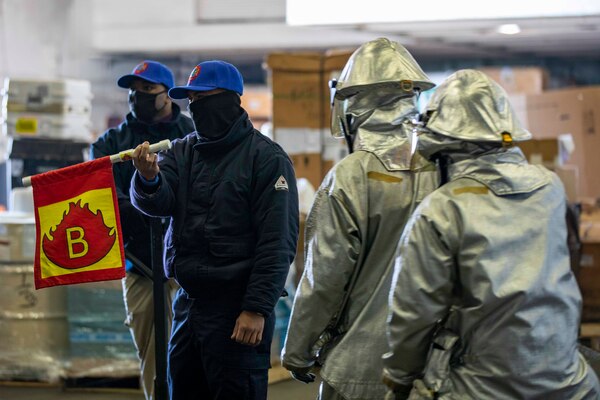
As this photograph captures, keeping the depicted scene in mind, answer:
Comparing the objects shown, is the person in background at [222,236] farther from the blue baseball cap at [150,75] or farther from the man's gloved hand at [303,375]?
the blue baseball cap at [150,75]

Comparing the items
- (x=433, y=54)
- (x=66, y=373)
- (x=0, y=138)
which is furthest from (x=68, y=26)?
(x=66, y=373)

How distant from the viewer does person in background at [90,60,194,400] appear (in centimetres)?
424

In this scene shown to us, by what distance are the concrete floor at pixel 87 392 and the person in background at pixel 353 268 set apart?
2752 mm

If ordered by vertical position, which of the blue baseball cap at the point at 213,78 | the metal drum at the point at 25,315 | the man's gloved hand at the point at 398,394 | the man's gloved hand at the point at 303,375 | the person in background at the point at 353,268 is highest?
the blue baseball cap at the point at 213,78

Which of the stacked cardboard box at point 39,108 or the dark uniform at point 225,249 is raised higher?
the stacked cardboard box at point 39,108

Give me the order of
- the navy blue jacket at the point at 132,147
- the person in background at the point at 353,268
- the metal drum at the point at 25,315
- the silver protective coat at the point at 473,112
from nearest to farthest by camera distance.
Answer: the silver protective coat at the point at 473,112
the person in background at the point at 353,268
the navy blue jacket at the point at 132,147
the metal drum at the point at 25,315

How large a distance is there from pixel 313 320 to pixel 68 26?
9866mm

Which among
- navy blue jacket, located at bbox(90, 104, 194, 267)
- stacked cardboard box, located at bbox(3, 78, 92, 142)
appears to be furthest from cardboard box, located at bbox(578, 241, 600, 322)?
stacked cardboard box, located at bbox(3, 78, 92, 142)

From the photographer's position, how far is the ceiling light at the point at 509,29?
10.1 meters

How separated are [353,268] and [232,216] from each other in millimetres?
628

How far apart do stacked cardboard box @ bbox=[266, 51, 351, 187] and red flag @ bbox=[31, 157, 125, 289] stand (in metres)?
3.34

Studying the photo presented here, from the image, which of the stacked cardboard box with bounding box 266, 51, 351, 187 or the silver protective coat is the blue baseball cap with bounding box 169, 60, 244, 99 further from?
the stacked cardboard box with bounding box 266, 51, 351, 187

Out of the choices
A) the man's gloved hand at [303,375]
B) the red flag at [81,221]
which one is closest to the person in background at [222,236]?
the red flag at [81,221]

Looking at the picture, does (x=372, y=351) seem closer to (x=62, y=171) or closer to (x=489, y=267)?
(x=489, y=267)
